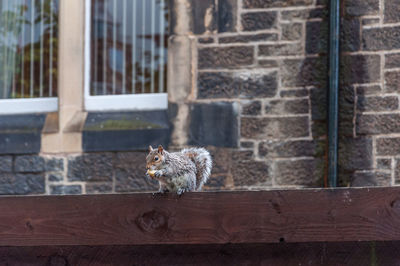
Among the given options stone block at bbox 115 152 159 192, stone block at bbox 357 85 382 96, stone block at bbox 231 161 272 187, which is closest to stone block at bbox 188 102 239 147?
stone block at bbox 231 161 272 187

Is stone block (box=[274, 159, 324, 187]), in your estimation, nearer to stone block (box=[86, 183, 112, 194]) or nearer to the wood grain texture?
stone block (box=[86, 183, 112, 194])

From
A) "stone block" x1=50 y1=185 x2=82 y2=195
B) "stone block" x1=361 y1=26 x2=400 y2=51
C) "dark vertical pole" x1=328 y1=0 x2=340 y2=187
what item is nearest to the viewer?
"dark vertical pole" x1=328 y1=0 x2=340 y2=187

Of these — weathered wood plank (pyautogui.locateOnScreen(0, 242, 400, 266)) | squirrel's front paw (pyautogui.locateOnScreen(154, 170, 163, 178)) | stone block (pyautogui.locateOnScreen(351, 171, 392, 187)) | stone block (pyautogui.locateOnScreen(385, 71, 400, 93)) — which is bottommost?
stone block (pyautogui.locateOnScreen(351, 171, 392, 187))

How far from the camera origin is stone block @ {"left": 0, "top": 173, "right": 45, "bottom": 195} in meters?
6.04

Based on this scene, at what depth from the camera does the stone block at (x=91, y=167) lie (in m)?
5.89

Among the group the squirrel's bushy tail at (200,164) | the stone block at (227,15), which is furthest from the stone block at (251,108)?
the squirrel's bushy tail at (200,164)

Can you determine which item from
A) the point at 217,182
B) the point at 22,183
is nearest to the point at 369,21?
the point at 217,182

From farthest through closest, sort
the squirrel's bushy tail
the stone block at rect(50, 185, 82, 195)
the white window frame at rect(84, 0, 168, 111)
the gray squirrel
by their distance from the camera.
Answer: the white window frame at rect(84, 0, 168, 111) → the stone block at rect(50, 185, 82, 195) → the squirrel's bushy tail → the gray squirrel

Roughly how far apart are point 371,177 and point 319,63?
0.99 meters

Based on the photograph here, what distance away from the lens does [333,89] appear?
552 cm

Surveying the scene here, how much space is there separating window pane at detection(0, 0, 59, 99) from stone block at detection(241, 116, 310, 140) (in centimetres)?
189

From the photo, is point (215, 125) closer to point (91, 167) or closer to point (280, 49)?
point (280, 49)

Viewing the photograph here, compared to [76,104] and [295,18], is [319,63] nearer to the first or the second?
[295,18]

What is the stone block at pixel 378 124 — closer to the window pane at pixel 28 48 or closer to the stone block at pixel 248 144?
the stone block at pixel 248 144
